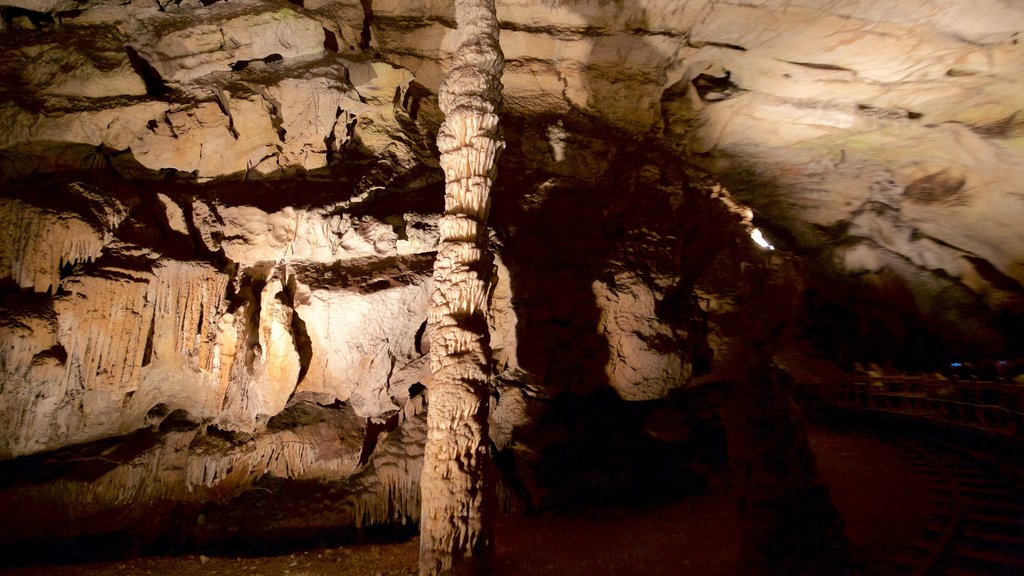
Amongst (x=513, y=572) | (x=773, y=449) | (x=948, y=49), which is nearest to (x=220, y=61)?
(x=513, y=572)

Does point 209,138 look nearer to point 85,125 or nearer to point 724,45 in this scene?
point 85,125

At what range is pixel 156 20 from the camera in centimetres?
692

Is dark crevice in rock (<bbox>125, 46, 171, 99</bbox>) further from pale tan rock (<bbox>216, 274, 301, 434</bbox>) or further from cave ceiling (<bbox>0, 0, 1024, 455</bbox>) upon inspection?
pale tan rock (<bbox>216, 274, 301, 434</bbox>)

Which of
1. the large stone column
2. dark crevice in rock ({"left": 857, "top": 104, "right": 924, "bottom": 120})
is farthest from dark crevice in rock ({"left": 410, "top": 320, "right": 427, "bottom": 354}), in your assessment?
dark crevice in rock ({"left": 857, "top": 104, "right": 924, "bottom": 120})

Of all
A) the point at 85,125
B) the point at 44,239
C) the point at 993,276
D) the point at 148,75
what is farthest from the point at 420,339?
the point at 993,276

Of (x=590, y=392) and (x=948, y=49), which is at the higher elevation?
(x=948, y=49)

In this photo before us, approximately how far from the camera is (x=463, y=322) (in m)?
4.30

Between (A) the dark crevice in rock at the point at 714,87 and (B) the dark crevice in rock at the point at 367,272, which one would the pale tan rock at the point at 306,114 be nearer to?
(B) the dark crevice in rock at the point at 367,272

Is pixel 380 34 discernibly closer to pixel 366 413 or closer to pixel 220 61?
pixel 220 61

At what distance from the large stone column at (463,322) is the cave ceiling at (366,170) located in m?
1.85

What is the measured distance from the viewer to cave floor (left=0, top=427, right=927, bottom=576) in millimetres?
5207

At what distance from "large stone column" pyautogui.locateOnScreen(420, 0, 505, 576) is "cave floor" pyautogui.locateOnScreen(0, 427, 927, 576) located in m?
1.10

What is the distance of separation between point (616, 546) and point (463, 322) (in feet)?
12.0

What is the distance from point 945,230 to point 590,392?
10.0m
